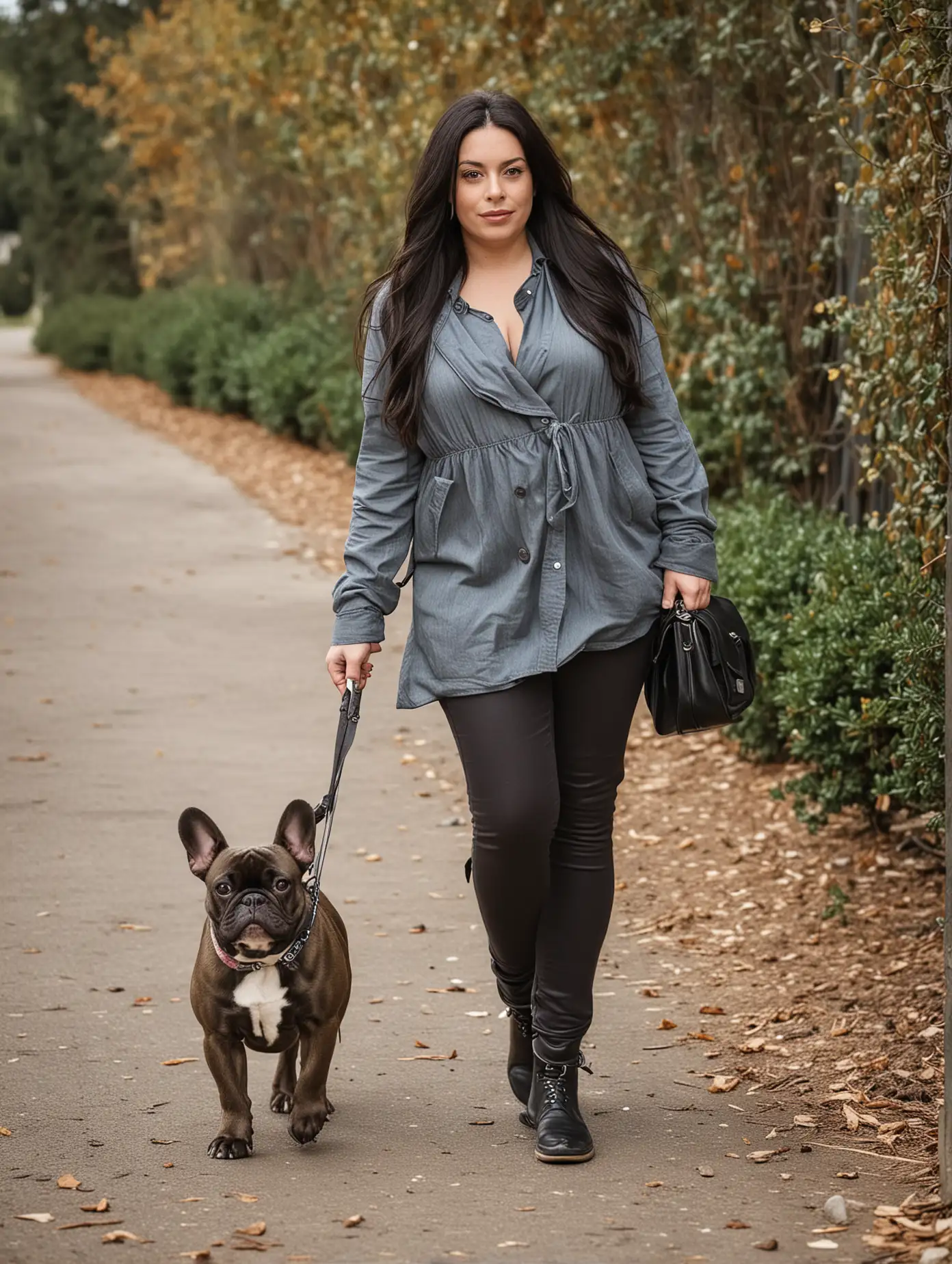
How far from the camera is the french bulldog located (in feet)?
13.0

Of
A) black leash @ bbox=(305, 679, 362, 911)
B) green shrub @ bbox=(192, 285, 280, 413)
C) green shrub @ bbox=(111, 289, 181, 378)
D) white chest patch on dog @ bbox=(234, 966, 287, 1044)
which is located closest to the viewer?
white chest patch on dog @ bbox=(234, 966, 287, 1044)

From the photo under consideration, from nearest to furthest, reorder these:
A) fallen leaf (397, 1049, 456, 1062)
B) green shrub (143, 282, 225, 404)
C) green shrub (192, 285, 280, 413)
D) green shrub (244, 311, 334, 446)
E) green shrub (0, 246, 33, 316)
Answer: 1. fallen leaf (397, 1049, 456, 1062)
2. green shrub (244, 311, 334, 446)
3. green shrub (192, 285, 280, 413)
4. green shrub (143, 282, 225, 404)
5. green shrub (0, 246, 33, 316)

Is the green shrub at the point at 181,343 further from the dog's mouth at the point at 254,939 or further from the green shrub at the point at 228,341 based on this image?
the dog's mouth at the point at 254,939

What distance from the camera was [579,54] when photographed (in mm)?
10016

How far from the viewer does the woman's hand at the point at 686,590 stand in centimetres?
402

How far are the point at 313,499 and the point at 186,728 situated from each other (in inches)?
283

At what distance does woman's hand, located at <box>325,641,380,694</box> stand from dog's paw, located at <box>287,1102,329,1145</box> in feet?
3.21

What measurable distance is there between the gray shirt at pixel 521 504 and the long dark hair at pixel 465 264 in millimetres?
31

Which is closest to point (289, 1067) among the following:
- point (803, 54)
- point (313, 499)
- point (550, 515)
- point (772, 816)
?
point (550, 515)

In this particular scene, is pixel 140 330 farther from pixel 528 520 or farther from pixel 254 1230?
pixel 254 1230

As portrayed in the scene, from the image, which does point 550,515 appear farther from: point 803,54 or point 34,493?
point 34,493

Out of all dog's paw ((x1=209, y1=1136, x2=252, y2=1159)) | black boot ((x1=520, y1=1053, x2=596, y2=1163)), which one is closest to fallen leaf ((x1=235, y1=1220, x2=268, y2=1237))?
dog's paw ((x1=209, y1=1136, x2=252, y2=1159))

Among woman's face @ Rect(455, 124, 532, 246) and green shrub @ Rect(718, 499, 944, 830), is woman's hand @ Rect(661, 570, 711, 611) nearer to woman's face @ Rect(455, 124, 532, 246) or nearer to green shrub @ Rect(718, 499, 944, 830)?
woman's face @ Rect(455, 124, 532, 246)

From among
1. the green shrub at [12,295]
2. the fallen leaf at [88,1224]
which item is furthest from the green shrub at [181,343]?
the green shrub at [12,295]
